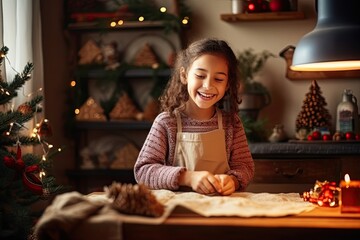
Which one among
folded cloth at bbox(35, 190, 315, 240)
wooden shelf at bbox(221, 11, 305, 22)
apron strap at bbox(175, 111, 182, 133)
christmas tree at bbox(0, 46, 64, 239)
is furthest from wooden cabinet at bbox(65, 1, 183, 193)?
folded cloth at bbox(35, 190, 315, 240)

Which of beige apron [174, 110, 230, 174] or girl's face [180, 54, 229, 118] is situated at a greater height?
girl's face [180, 54, 229, 118]

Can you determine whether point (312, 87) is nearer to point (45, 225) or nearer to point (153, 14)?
point (153, 14)

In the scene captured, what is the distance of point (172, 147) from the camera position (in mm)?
2080

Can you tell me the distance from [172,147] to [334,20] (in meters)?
0.69

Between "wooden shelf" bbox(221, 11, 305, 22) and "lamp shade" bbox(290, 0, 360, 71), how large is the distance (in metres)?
1.91

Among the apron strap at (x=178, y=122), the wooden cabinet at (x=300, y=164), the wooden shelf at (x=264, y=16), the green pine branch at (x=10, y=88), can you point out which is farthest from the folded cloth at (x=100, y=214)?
the wooden shelf at (x=264, y=16)

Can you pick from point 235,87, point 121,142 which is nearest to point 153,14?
point 121,142

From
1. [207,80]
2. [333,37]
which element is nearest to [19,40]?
[207,80]

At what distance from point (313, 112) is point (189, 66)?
1766mm

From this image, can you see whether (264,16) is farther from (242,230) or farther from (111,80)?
(242,230)

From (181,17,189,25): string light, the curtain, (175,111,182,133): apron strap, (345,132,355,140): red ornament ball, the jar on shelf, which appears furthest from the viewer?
(181,17,189,25): string light

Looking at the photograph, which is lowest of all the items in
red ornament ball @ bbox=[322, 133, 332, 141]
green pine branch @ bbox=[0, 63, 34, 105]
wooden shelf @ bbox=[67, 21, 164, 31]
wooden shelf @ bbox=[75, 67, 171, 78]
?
red ornament ball @ bbox=[322, 133, 332, 141]

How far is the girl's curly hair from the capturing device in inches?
81.3

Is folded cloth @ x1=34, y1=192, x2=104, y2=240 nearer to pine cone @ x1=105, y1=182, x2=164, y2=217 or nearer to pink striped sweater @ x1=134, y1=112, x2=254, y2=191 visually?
pine cone @ x1=105, y1=182, x2=164, y2=217
